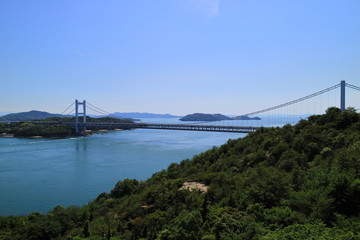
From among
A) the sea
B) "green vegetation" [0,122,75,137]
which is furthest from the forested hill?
"green vegetation" [0,122,75,137]

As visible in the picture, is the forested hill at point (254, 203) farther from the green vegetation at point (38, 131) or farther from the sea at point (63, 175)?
the green vegetation at point (38, 131)

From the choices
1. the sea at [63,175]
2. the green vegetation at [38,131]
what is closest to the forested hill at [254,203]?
the sea at [63,175]

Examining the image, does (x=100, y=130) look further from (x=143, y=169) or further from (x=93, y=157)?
(x=143, y=169)

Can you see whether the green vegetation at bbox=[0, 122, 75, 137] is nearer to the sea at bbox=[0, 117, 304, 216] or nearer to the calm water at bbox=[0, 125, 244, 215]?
the calm water at bbox=[0, 125, 244, 215]

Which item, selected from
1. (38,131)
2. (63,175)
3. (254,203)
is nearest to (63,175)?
(63,175)

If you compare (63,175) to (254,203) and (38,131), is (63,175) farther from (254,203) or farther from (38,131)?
(38,131)

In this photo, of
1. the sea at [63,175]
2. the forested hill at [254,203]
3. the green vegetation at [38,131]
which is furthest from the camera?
the green vegetation at [38,131]

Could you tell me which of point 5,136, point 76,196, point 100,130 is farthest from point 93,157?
point 100,130

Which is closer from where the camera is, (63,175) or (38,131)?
(63,175)
